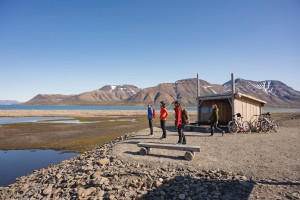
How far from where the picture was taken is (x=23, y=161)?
63.4 feet

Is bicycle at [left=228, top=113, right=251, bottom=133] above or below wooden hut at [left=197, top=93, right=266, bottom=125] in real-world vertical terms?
below

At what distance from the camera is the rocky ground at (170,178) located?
951 cm

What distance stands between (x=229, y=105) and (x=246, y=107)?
5.60ft

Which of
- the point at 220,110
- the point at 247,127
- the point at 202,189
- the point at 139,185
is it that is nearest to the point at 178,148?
the point at 139,185

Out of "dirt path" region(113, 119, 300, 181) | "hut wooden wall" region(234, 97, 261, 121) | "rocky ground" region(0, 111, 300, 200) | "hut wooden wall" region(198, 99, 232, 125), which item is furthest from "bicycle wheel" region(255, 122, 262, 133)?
"rocky ground" region(0, 111, 300, 200)

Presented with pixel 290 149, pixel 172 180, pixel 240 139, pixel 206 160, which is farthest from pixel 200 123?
pixel 172 180

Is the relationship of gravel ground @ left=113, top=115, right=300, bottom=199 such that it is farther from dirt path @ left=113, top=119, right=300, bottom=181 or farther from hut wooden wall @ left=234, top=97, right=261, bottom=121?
hut wooden wall @ left=234, top=97, right=261, bottom=121

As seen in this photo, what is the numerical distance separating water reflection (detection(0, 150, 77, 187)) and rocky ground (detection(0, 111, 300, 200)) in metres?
2.43

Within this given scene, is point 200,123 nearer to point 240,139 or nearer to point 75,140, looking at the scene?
point 240,139

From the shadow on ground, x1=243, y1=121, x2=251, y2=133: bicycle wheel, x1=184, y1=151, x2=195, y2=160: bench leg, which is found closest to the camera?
the shadow on ground

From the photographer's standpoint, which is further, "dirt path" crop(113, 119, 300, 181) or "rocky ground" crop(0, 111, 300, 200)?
"dirt path" crop(113, 119, 300, 181)

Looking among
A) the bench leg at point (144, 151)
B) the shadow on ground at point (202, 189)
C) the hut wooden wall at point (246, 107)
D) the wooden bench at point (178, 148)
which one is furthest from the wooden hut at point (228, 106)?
the shadow on ground at point (202, 189)

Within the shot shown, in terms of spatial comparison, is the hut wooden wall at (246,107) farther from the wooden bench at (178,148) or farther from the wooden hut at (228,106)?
the wooden bench at (178,148)

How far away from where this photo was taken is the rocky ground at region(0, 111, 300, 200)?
951 centimetres
